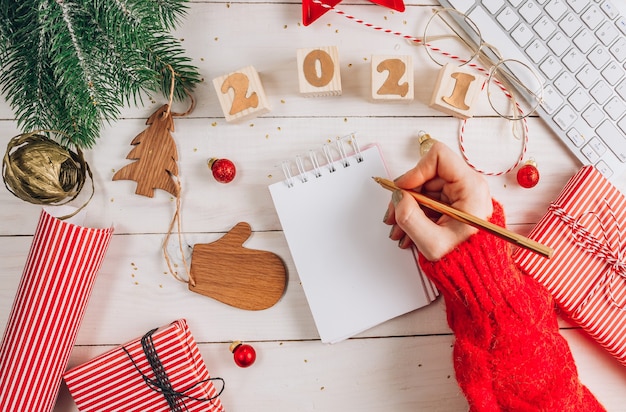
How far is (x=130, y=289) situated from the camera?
0.84 m

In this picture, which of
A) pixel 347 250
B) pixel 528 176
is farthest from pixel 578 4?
pixel 347 250

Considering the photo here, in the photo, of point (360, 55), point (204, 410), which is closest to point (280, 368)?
point (204, 410)

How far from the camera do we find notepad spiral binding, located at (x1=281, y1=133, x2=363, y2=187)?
0.82 meters

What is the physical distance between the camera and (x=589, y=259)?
2.59ft

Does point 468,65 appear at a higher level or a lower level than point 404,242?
higher

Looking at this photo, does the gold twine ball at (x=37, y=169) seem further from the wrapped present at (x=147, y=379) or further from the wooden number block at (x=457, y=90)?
the wooden number block at (x=457, y=90)

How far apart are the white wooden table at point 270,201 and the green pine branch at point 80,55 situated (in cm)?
10

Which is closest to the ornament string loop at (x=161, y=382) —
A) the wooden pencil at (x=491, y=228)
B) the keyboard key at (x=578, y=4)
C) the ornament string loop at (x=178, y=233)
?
the ornament string loop at (x=178, y=233)

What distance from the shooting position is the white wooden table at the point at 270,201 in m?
0.83

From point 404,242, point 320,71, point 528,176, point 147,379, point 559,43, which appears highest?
point 559,43

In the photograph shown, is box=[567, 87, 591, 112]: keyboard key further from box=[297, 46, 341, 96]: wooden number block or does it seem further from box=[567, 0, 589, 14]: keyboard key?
box=[297, 46, 341, 96]: wooden number block

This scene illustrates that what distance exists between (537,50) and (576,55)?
0.20 ft

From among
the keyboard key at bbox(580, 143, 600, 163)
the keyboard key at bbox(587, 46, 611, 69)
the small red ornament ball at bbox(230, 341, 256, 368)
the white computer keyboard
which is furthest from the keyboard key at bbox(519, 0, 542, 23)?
the small red ornament ball at bbox(230, 341, 256, 368)

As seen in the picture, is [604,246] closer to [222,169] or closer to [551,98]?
[551,98]
